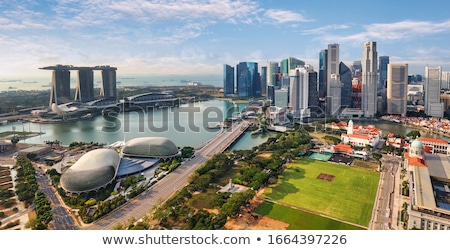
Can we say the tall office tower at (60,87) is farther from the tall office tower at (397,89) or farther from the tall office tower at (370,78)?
the tall office tower at (397,89)

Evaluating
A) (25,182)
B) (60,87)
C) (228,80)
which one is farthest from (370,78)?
(60,87)

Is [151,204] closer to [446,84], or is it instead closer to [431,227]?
[431,227]

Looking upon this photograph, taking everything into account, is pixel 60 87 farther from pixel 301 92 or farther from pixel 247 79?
pixel 247 79

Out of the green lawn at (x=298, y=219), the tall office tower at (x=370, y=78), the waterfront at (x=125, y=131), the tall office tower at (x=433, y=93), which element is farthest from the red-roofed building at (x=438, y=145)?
the tall office tower at (x=433, y=93)
